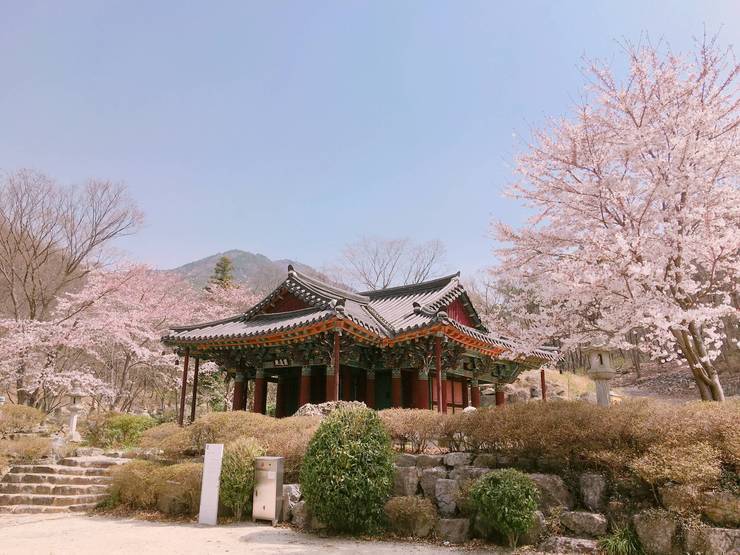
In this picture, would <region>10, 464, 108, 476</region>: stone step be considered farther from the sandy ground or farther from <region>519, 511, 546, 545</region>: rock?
<region>519, 511, 546, 545</region>: rock

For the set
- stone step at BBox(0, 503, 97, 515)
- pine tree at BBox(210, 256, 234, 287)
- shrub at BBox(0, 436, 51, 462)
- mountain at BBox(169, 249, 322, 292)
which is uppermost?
mountain at BBox(169, 249, 322, 292)

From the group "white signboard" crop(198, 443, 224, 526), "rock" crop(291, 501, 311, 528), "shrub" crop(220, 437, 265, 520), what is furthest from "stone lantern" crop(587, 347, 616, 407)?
"white signboard" crop(198, 443, 224, 526)

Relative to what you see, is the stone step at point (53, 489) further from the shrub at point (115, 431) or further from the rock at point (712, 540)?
the rock at point (712, 540)

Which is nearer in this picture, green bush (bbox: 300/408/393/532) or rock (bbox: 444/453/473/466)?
green bush (bbox: 300/408/393/532)

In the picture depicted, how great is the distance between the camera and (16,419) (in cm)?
1569

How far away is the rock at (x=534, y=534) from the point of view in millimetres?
6918

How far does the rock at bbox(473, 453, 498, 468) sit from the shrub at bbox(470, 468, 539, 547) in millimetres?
1169

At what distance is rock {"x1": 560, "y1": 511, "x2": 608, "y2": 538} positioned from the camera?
22.2 feet

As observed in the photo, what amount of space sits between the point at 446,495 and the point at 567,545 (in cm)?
204

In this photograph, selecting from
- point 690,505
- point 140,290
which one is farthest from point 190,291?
point 690,505

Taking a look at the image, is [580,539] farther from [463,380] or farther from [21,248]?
[21,248]

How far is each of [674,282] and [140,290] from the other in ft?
79.3

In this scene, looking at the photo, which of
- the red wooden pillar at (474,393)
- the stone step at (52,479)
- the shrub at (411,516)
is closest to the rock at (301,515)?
the shrub at (411,516)

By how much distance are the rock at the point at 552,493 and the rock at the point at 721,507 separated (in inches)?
68.9
